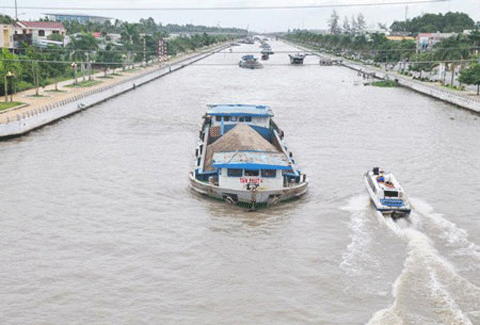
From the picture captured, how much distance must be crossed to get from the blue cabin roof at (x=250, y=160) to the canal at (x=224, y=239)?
1.85 m

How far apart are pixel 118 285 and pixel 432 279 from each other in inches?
389

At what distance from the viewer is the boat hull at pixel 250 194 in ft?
86.3

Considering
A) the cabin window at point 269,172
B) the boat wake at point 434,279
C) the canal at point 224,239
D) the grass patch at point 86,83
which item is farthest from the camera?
the grass patch at point 86,83

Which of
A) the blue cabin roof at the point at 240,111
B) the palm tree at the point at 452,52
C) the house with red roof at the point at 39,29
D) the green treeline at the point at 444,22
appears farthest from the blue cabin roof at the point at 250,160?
the green treeline at the point at 444,22

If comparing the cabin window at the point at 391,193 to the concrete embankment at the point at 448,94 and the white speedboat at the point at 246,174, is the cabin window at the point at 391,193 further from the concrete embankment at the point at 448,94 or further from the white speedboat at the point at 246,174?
the concrete embankment at the point at 448,94

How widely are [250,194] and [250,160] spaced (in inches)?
65.6

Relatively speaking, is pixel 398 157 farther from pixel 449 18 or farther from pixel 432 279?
pixel 449 18

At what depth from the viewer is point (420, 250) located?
21719 mm

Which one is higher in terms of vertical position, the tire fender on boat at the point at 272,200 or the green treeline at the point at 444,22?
the green treeline at the point at 444,22

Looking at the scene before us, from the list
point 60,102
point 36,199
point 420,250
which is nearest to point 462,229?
point 420,250

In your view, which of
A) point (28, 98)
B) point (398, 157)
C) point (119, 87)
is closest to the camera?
point (398, 157)

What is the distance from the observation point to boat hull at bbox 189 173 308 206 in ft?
86.3

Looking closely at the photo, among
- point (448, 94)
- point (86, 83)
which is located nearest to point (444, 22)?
point (448, 94)

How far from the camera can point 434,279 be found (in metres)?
19.4
